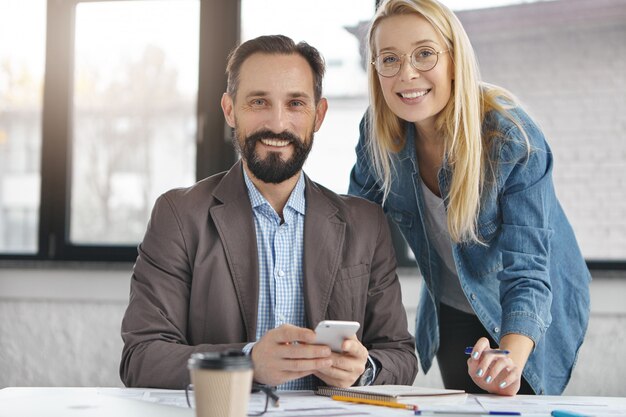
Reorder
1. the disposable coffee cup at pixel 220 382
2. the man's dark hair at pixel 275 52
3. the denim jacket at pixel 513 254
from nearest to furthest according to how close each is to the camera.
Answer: the disposable coffee cup at pixel 220 382 → the denim jacket at pixel 513 254 → the man's dark hair at pixel 275 52

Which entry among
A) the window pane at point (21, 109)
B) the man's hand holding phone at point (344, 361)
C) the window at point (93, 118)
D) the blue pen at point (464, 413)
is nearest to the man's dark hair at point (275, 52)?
the man's hand holding phone at point (344, 361)

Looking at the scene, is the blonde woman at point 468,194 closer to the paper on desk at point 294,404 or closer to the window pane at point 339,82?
the paper on desk at point 294,404

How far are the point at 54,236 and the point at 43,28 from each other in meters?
1.02

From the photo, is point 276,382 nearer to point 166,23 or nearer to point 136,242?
point 136,242

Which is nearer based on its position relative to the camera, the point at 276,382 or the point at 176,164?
the point at 276,382

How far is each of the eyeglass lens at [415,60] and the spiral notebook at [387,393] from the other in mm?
779

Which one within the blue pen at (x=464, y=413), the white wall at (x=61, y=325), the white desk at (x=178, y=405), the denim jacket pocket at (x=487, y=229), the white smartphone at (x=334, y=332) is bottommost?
the white wall at (x=61, y=325)

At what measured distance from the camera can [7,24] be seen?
13.2ft

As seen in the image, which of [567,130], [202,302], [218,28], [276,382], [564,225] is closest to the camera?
[276,382]

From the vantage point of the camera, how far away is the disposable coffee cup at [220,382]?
113 cm

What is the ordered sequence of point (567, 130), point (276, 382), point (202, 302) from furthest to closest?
point (567, 130)
point (202, 302)
point (276, 382)

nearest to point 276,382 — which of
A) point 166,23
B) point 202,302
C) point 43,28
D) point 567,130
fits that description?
point 202,302

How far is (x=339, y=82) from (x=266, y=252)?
1854mm

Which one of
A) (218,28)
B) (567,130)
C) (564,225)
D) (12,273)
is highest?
(218,28)
